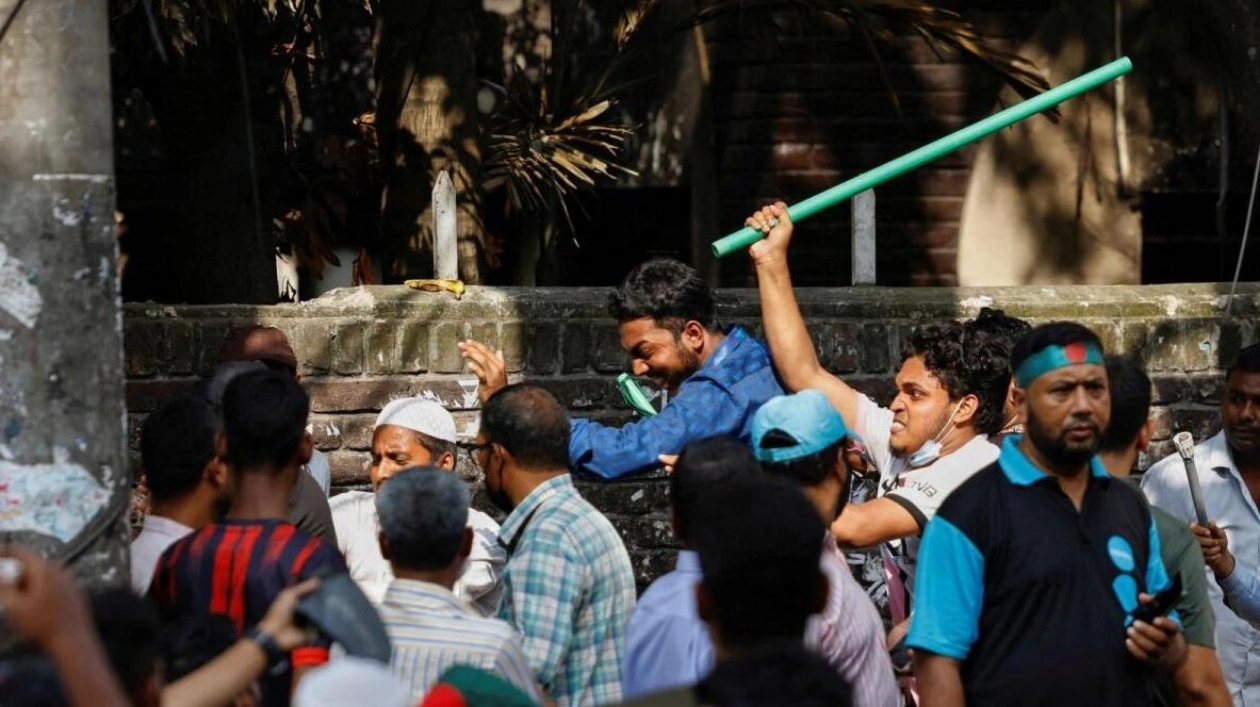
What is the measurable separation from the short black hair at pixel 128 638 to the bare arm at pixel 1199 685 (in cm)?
222

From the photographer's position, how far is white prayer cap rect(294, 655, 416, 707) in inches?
99.7

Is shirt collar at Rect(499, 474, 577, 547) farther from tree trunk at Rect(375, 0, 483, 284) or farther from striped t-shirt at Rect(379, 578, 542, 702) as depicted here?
tree trunk at Rect(375, 0, 483, 284)

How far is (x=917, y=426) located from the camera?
5145mm

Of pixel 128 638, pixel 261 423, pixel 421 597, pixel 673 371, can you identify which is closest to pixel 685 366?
pixel 673 371

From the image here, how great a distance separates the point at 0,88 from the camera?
3682mm

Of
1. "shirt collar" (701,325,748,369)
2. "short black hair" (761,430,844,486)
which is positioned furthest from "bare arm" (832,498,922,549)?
"shirt collar" (701,325,748,369)

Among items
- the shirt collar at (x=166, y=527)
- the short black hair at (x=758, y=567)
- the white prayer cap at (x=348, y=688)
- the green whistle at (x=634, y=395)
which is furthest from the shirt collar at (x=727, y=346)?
the white prayer cap at (x=348, y=688)

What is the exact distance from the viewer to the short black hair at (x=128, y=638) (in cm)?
303

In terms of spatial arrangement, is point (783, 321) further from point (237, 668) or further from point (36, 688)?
point (36, 688)

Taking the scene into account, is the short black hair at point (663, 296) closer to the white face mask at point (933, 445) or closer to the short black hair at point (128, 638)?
the white face mask at point (933, 445)

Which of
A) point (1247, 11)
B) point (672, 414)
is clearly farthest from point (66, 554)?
point (1247, 11)

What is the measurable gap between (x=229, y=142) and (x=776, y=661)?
17.7 ft

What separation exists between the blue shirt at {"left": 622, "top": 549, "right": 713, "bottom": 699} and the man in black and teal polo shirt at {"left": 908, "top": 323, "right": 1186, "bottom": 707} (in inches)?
21.8

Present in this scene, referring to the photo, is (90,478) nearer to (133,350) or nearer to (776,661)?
(776,661)
